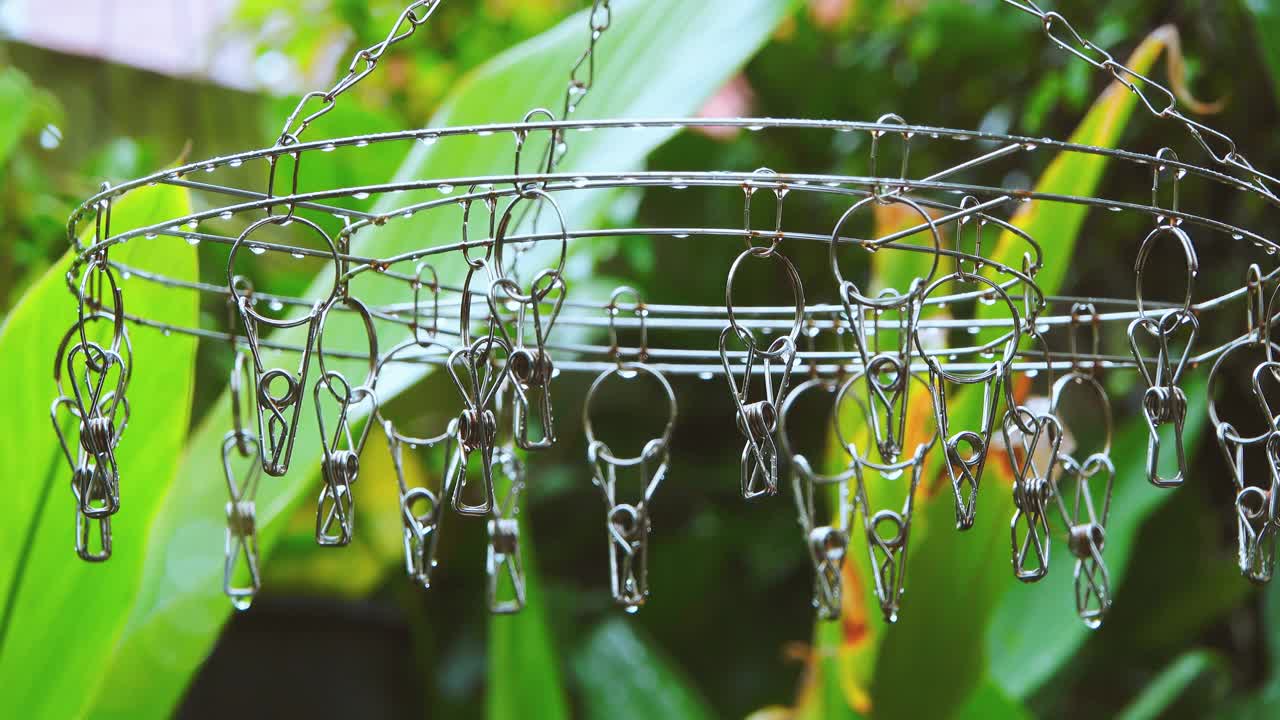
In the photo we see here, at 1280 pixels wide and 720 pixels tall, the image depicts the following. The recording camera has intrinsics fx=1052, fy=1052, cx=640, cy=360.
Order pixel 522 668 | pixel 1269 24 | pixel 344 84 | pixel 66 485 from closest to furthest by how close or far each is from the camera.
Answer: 1. pixel 344 84
2. pixel 66 485
3. pixel 1269 24
4. pixel 522 668

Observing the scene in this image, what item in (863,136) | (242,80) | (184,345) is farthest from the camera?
(242,80)

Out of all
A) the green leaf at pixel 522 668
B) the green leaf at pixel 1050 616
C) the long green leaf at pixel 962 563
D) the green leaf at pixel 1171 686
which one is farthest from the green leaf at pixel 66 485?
the green leaf at pixel 1171 686

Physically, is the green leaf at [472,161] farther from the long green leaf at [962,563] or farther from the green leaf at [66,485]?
the long green leaf at [962,563]

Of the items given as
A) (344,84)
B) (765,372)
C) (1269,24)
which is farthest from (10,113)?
(1269,24)

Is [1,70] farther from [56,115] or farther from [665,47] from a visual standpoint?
[665,47]

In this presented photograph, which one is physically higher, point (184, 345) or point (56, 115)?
point (56, 115)

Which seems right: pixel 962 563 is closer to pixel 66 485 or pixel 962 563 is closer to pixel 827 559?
pixel 827 559

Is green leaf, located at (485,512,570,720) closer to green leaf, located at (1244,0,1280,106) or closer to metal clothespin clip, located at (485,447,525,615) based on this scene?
metal clothespin clip, located at (485,447,525,615)

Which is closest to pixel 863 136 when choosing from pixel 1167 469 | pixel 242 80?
pixel 1167 469
